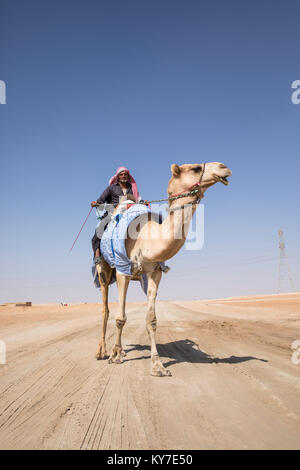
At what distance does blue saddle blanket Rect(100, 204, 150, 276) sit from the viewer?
544 centimetres

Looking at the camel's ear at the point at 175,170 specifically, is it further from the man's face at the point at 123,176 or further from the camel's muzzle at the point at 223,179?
the man's face at the point at 123,176

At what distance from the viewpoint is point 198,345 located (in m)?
7.14

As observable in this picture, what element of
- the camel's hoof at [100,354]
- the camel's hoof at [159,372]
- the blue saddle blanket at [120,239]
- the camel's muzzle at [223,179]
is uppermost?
the camel's muzzle at [223,179]

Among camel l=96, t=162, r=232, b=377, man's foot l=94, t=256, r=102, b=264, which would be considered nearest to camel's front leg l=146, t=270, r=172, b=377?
camel l=96, t=162, r=232, b=377

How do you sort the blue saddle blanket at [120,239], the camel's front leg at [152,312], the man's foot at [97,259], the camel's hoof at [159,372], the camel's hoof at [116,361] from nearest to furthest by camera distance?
the camel's hoof at [159,372] < the camel's front leg at [152,312] < the camel's hoof at [116,361] < the blue saddle blanket at [120,239] < the man's foot at [97,259]

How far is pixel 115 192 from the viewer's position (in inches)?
273

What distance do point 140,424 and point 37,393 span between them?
164 cm

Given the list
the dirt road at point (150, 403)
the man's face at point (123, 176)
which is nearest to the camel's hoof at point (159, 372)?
the dirt road at point (150, 403)

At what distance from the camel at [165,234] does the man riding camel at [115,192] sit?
4.76 feet

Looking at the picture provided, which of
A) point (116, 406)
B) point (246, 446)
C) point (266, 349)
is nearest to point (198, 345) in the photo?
point (266, 349)

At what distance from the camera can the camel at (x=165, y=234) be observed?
4805 millimetres

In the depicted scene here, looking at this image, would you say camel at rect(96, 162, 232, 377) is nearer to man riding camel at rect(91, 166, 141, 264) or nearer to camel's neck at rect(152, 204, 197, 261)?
camel's neck at rect(152, 204, 197, 261)

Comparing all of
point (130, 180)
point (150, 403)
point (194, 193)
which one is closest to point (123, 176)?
point (130, 180)
